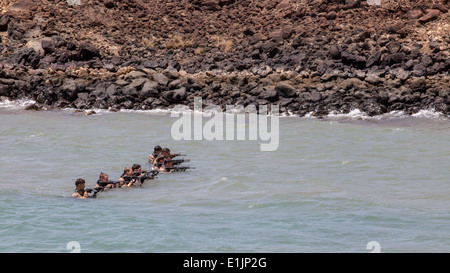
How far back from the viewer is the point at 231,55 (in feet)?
128

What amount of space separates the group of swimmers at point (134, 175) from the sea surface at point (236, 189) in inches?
9.7

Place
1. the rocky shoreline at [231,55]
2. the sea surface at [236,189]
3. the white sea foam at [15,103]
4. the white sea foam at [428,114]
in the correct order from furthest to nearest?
the white sea foam at [15,103] < the rocky shoreline at [231,55] < the white sea foam at [428,114] < the sea surface at [236,189]

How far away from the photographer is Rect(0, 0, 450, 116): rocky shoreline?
33.8 m

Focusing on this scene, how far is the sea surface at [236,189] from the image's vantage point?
1591 cm

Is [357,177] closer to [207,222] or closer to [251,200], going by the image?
[251,200]

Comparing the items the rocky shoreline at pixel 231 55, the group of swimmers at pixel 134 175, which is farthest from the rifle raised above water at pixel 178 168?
the rocky shoreline at pixel 231 55

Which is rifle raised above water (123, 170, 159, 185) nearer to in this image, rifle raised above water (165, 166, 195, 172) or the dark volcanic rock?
rifle raised above water (165, 166, 195, 172)

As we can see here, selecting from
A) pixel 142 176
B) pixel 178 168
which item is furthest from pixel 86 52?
pixel 142 176

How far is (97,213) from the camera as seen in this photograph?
18.0 metres

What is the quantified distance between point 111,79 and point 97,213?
61.7 ft

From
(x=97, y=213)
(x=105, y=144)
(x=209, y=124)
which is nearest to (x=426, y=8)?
(x=209, y=124)

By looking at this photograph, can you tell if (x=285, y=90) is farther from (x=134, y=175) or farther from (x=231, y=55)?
(x=134, y=175)

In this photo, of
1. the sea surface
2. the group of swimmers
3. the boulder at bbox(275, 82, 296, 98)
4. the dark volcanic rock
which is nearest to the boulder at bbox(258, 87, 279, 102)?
the boulder at bbox(275, 82, 296, 98)

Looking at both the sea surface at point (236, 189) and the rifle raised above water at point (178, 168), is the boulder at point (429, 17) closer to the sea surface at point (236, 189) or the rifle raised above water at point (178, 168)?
the sea surface at point (236, 189)
